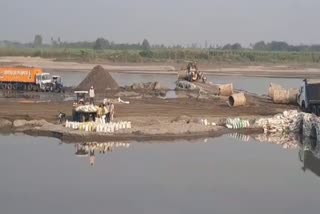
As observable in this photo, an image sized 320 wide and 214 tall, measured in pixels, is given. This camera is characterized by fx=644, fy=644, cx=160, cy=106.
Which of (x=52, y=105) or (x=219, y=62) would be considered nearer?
(x=52, y=105)

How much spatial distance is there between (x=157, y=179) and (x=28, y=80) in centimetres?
2887

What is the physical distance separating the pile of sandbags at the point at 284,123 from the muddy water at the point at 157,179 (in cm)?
304

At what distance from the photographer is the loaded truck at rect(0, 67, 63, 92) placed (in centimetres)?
4494

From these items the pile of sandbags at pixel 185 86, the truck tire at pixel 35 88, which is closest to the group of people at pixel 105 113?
the truck tire at pixel 35 88

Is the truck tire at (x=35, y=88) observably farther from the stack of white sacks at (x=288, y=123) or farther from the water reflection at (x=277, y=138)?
the water reflection at (x=277, y=138)

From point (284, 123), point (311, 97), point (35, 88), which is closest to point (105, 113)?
point (284, 123)

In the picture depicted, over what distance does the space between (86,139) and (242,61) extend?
86023mm

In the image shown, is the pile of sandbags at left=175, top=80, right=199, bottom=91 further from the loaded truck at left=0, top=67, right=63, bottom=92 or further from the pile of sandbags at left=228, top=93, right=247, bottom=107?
the pile of sandbags at left=228, top=93, right=247, bottom=107

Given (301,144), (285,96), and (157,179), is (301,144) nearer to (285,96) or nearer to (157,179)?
(157,179)

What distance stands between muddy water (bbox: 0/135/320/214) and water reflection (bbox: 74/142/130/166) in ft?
0.68

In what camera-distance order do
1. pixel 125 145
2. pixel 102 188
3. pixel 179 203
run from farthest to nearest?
pixel 125 145 < pixel 102 188 < pixel 179 203

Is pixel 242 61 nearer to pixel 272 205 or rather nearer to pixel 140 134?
pixel 140 134

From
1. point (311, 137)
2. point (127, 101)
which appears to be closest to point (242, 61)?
point (127, 101)

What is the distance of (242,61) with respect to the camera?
4267 inches
